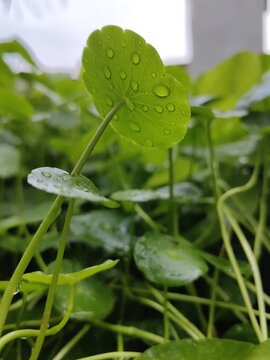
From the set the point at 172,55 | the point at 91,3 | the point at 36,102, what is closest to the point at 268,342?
the point at 36,102

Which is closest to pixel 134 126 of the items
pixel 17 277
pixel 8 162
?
pixel 17 277

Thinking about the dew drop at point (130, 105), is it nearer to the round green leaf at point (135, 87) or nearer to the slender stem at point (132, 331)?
the round green leaf at point (135, 87)

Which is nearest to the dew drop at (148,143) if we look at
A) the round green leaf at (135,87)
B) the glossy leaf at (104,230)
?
the round green leaf at (135,87)

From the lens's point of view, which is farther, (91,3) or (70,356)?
(91,3)

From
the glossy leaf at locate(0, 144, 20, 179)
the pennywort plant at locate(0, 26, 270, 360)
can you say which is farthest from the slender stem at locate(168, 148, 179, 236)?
the glossy leaf at locate(0, 144, 20, 179)

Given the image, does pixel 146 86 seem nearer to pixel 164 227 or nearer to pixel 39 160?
pixel 164 227

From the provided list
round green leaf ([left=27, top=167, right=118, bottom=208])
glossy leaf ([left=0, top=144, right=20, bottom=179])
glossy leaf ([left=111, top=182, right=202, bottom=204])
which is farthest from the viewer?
glossy leaf ([left=0, top=144, right=20, bottom=179])

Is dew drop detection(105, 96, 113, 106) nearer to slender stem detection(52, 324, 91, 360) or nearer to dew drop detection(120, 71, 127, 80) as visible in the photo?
dew drop detection(120, 71, 127, 80)
